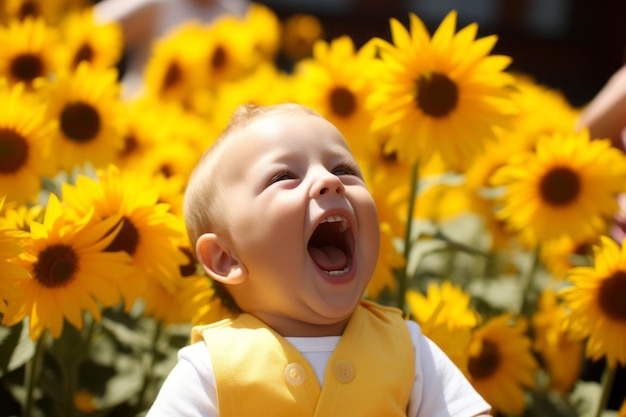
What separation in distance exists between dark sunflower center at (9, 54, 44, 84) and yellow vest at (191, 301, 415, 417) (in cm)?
167

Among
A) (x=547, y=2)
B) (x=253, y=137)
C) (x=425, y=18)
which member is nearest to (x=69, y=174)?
(x=253, y=137)

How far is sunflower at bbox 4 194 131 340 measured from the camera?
1841mm

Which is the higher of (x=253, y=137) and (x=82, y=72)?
(x=253, y=137)

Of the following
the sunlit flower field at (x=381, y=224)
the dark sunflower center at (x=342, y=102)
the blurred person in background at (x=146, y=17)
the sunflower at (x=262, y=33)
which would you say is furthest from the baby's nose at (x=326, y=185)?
the blurred person in background at (x=146, y=17)

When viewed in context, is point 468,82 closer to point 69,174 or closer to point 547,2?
point 69,174

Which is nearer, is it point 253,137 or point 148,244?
point 253,137

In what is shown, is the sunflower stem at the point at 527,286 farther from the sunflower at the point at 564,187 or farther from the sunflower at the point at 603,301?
the sunflower at the point at 603,301

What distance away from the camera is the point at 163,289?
7.27 ft

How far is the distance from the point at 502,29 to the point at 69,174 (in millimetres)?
7588

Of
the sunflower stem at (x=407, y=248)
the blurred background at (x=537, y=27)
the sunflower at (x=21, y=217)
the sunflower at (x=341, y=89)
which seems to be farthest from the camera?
the blurred background at (x=537, y=27)

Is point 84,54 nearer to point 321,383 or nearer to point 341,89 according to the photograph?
point 341,89

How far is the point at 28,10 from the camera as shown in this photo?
4012 mm

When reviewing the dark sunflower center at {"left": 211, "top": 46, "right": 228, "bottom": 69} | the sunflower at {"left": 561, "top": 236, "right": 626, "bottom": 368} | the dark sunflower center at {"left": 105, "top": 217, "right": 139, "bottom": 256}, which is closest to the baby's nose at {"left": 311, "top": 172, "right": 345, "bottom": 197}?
the dark sunflower center at {"left": 105, "top": 217, "right": 139, "bottom": 256}

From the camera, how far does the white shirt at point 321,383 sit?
160 centimetres
